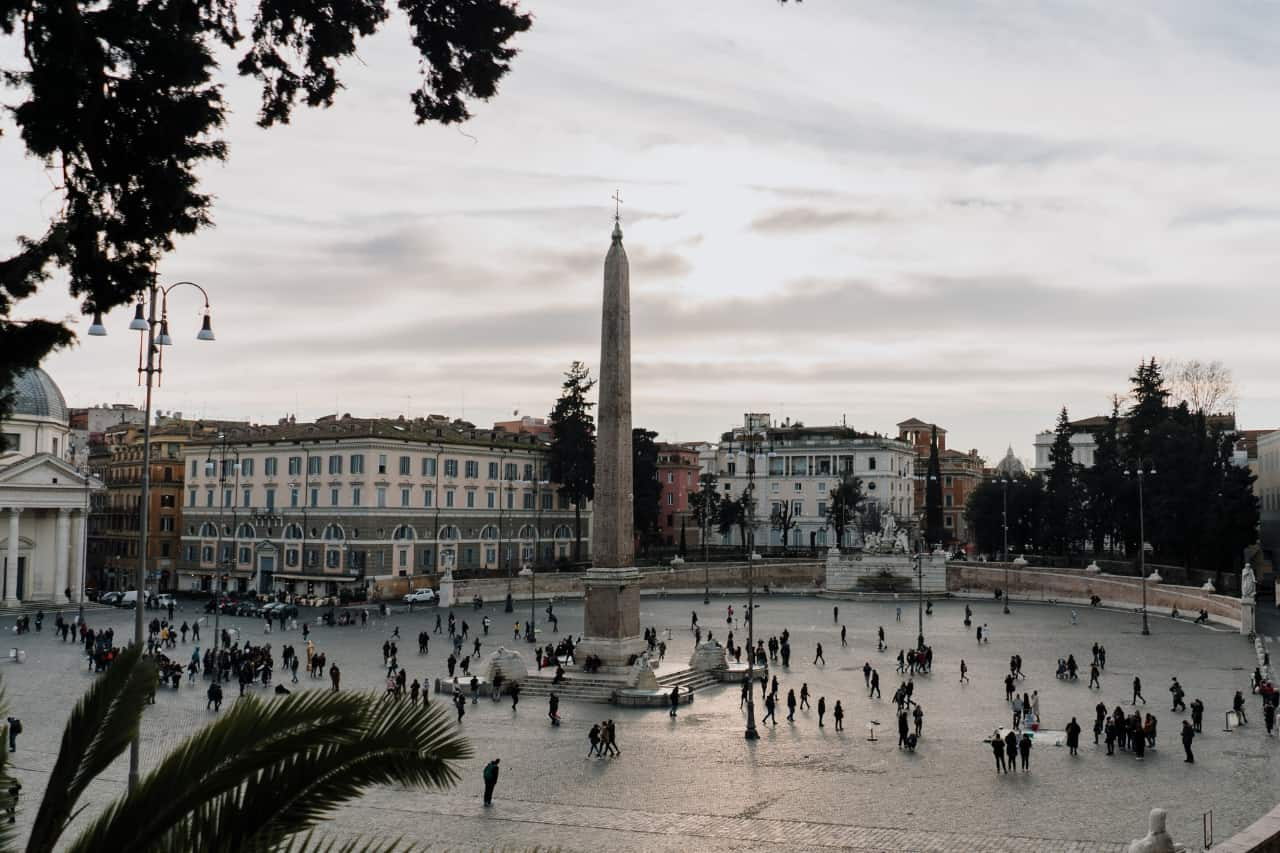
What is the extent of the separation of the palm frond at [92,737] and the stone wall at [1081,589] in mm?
44571

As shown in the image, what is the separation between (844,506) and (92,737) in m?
77.4

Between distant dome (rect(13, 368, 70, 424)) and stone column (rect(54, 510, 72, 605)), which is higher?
distant dome (rect(13, 368, 70, 424))

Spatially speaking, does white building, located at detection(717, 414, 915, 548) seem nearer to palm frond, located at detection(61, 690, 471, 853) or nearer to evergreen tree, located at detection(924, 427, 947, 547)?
evergreen tree, located at detection(924, 427, 947, 547)

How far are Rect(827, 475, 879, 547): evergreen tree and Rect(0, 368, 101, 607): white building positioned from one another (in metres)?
47.3

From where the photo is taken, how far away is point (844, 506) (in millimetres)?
80312

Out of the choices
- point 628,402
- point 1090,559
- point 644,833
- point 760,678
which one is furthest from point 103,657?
point 1090,559

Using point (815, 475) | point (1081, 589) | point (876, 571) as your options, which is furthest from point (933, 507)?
point (1081, 589)

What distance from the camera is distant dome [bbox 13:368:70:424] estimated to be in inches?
2185

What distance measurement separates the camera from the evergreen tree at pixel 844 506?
79688 mm

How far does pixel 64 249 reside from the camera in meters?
6.61

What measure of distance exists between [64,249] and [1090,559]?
61979mm

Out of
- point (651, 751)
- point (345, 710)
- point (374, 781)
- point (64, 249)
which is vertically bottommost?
point (651, 751)

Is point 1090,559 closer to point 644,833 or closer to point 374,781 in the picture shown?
point 644,833

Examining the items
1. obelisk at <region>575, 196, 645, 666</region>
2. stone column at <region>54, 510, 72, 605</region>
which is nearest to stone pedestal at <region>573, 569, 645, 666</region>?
obelisk at <region>575, 196, 645, 666</region>
